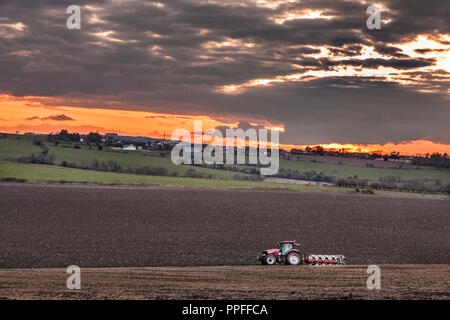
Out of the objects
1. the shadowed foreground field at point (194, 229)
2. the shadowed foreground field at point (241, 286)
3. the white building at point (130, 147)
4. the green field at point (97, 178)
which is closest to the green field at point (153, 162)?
the white building at point (130, 147)

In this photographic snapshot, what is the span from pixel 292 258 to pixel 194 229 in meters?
20.8

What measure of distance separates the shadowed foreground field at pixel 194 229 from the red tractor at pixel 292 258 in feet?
16.6

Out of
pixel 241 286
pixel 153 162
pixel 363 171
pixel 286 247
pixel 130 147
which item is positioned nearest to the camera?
pixel 241 286

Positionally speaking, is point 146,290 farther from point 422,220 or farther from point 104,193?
point 104,193

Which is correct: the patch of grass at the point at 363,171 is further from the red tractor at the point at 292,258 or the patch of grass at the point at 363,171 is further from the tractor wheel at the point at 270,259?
the tractor wheel at the point at 270,259

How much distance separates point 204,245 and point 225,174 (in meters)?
83.7

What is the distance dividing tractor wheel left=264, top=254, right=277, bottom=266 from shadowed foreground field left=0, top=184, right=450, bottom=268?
500cm

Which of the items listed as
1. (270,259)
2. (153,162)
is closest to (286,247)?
(270,259)

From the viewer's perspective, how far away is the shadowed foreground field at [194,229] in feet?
88.2

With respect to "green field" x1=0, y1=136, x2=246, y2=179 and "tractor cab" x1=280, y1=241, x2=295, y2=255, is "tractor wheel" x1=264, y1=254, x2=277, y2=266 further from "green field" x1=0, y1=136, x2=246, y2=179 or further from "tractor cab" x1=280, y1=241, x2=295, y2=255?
"green field" x1=0, y1=136, x2=246, y2=179

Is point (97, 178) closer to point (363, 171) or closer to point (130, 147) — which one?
point (130, 147)

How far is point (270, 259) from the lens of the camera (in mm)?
19859
